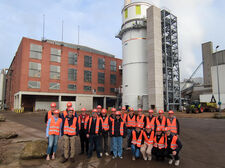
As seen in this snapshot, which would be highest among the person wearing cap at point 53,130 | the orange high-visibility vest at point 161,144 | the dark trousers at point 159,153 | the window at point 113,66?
the window at point 113,66

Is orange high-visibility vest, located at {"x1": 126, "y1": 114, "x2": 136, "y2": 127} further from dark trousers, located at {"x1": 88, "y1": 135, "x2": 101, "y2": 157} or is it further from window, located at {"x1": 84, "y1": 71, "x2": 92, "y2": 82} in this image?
window, located at {"x1": 84, "y1": 71, "x2": 92, "y2": 82}

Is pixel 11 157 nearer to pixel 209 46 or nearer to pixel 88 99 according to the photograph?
pixel 88 99

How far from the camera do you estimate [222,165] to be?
19.7ft

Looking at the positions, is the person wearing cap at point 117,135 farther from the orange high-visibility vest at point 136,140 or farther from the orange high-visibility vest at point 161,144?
the orange high-visibility vest at point 161,144

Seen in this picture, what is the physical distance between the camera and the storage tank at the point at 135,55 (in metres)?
33.3

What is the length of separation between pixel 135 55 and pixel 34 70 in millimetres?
24057

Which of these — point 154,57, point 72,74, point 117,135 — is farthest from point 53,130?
point 72,74

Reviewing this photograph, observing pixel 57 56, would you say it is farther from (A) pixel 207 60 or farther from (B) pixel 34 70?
(A) pixel 207 60

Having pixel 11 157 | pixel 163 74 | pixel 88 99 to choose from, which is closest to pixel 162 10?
pixel 163 74

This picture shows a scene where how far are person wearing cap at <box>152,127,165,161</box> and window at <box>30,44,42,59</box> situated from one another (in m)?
39.6

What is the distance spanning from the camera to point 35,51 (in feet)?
130

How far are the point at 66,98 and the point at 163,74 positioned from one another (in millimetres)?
26723

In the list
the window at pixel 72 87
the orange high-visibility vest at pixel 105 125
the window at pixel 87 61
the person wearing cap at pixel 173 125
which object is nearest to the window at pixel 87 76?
the window at pixel 87 61

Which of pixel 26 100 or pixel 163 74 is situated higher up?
pixel 163 74
